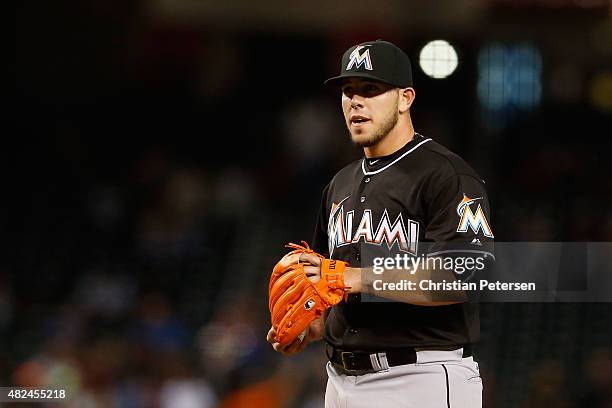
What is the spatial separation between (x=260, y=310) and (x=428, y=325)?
2517mm

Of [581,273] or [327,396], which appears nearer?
[327,396]

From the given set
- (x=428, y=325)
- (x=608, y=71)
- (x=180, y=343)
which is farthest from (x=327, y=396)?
(x=608, y=71)

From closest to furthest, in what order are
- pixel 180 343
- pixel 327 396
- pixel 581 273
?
pixel 327 396, pixel 581 273, pixel 180 343

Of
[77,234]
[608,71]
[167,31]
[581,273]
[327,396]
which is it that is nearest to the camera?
[327,396]

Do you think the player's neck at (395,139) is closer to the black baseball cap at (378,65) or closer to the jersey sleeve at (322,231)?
the black baseball cap at (378,65)

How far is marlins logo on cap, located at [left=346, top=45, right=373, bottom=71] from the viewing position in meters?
2.06

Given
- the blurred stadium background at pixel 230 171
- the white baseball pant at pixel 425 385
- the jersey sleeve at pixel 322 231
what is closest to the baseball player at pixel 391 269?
the white baseball pant at pixel 425 385

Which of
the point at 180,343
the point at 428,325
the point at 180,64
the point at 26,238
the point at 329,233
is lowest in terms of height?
the point at 180,343

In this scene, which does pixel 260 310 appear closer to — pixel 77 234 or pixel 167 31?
pixel 77 234

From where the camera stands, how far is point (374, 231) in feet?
6.70

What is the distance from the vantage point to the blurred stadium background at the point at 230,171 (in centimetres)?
414

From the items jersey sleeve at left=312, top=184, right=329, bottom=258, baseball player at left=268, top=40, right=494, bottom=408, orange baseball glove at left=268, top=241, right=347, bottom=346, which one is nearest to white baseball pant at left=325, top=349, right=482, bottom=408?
baseball player at left=268, top=40, right=494, bottom=408

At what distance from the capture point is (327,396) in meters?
2.14

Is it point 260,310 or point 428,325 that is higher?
point 428,325
